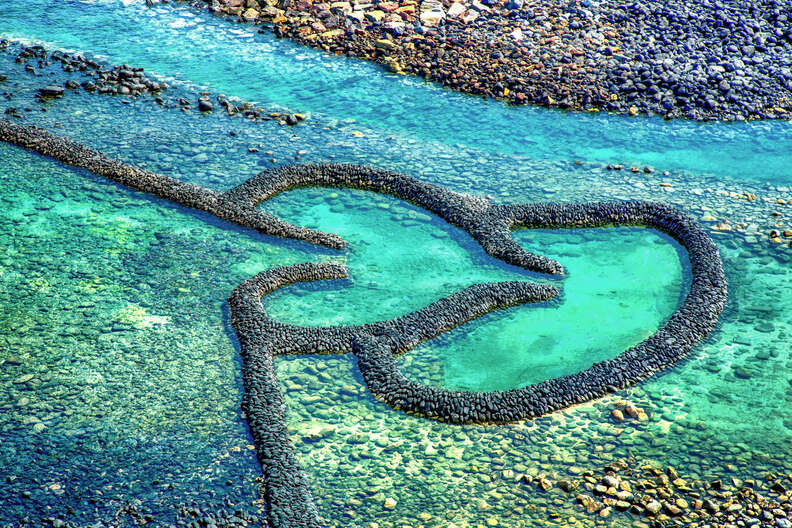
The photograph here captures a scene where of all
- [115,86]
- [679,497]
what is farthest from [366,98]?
[679,497]

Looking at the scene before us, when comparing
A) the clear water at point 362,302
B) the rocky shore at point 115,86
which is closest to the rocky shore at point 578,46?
the clear water at point 362,302

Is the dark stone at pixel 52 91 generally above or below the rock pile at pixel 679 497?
above

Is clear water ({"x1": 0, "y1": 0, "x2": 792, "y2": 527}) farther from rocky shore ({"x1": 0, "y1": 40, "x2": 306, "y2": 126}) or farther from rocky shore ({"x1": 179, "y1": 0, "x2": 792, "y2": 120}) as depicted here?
rocky shore ({"x1": 179, "y1": 0, "x2": 792, "y2": 120})

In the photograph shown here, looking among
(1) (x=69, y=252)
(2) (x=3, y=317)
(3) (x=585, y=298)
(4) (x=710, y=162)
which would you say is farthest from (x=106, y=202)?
(4) (x=710, y=162)

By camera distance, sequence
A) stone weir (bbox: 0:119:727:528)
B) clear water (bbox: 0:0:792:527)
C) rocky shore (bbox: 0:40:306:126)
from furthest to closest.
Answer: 1. rocky shore (bbox: 0:40:306:126)
2. stone weir (bbox: 0:119:727:528)
3. clear water (bbox: 0:0:792:527)

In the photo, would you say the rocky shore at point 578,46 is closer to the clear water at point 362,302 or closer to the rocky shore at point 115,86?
the clear water at point 362,302

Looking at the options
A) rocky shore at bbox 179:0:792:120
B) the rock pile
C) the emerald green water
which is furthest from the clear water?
rocky shore at bbox 179:0:792:120

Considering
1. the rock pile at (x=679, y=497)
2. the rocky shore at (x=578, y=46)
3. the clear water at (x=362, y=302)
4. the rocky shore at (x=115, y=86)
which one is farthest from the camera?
the rocky shore at (x=578, y=46)
